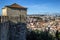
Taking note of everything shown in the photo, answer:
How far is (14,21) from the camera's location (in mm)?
13148

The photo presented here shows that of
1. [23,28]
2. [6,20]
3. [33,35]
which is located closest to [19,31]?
[23,28]

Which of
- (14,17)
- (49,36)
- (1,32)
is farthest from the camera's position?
(49,36)

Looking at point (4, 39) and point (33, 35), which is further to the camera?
point (33, 35)

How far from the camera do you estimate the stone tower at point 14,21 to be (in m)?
12.8

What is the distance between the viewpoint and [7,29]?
1284cm

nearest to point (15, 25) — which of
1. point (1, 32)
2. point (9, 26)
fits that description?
point (9, 26)

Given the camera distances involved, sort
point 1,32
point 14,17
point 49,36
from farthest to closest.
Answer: point 49,36 → point 14,17 → point 1,32

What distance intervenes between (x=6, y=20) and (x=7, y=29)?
0.54m

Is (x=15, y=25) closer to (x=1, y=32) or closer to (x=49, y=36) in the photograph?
(x=1, y=32)

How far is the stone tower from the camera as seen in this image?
1283 centimetres

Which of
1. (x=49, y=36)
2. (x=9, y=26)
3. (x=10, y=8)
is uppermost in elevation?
(x=10, y=8)

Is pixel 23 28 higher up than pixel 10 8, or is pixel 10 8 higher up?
pixel 10 8

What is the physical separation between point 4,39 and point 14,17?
4.99ft

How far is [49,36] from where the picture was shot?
55.0 feet
